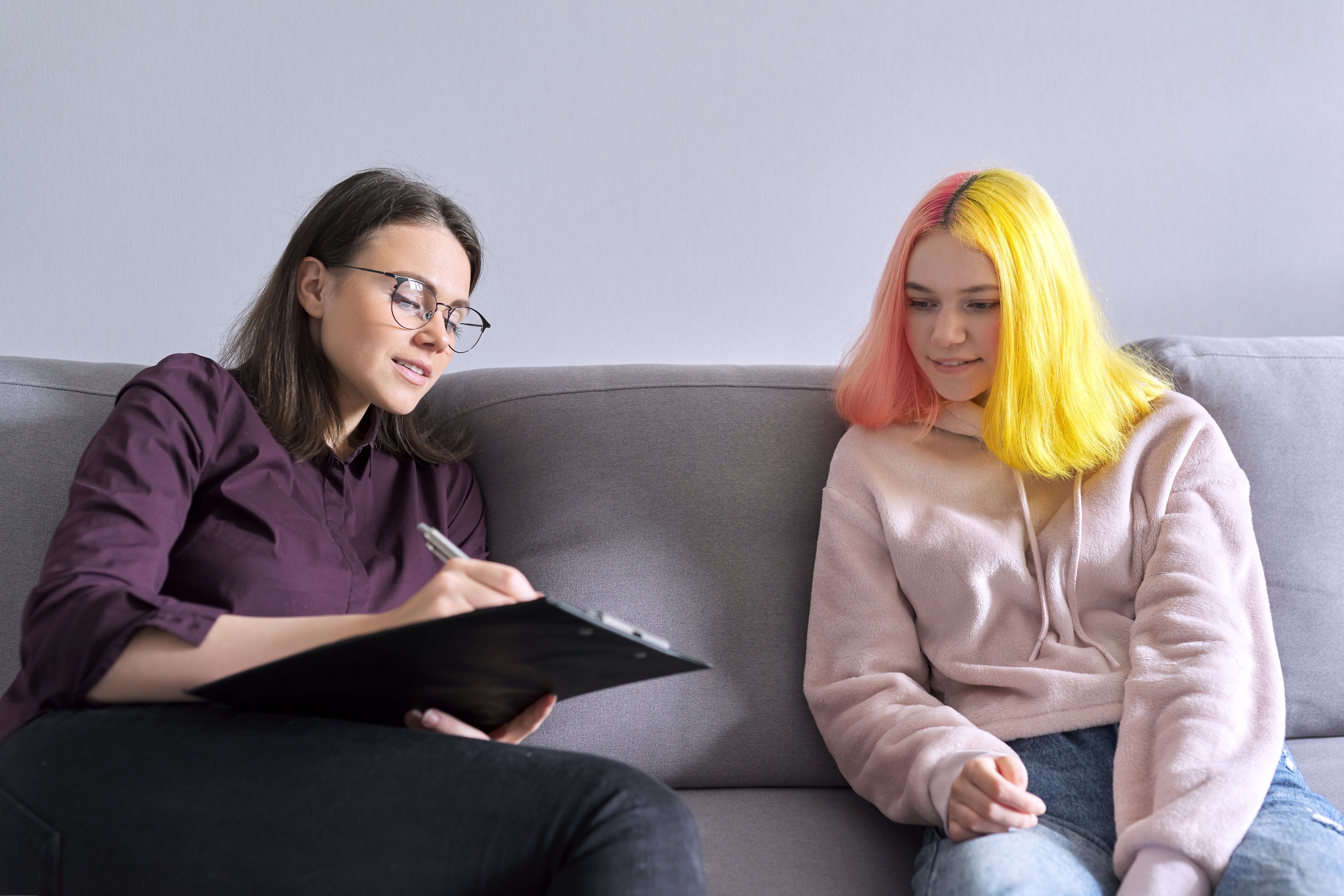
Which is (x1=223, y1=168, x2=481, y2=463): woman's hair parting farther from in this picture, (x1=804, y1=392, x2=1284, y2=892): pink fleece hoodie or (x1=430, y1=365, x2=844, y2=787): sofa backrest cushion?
(x1=804, y1=392, x2=1284, y2=892): pink fleece hoodie

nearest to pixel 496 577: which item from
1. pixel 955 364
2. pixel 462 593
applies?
pixel 462 593

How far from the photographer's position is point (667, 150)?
1.77 meters

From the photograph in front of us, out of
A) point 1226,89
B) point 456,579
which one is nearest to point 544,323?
point 456,579

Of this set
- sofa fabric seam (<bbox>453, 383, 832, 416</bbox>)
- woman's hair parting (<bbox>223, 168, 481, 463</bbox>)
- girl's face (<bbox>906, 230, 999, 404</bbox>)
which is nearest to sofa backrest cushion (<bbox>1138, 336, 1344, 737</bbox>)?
girl's face (<bbox>906, 230, 999, 404</bbox>)

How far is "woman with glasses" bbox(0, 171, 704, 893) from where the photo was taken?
77 cm

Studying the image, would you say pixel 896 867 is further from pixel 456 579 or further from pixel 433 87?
pixel 433 87

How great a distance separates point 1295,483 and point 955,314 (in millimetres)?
605

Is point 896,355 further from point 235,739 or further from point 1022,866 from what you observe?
point 235,739

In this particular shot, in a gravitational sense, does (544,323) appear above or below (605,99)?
below

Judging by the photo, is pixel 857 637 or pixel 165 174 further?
pixel 165 174

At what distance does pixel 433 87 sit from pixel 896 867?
1.43m

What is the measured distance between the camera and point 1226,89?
1.86m

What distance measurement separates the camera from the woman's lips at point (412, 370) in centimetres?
125

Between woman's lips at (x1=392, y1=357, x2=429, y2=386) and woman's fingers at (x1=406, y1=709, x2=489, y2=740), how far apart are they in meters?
0.45
